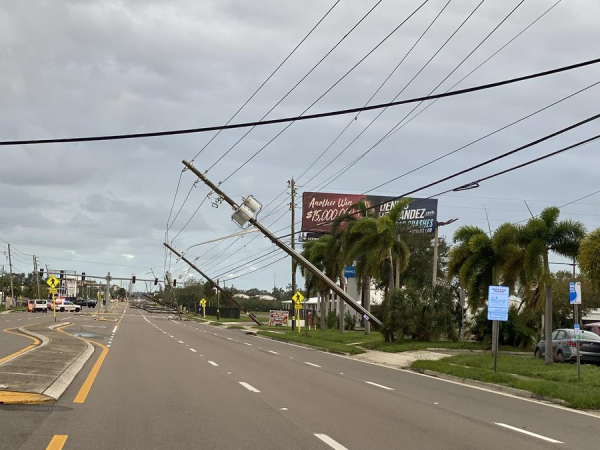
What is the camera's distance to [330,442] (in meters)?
10.3

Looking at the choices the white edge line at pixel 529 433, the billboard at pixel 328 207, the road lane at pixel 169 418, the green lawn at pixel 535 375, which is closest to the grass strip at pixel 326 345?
the green lawn at pixel 535 375

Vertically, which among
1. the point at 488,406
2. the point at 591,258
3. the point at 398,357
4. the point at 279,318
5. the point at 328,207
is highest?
the point at 328,207

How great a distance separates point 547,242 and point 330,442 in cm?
2016

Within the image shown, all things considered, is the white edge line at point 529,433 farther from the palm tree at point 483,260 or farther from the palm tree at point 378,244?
the palm tree at point 378,244

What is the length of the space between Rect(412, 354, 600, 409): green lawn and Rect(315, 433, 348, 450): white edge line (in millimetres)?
8138

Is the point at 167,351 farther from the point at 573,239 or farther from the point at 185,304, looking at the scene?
the point at 185,304

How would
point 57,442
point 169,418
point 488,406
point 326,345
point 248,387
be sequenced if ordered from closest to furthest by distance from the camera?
point 57,442, point 169,418, point 488,406, point 248,387, point 326,345

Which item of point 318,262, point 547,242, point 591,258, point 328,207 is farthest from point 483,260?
point 328,207

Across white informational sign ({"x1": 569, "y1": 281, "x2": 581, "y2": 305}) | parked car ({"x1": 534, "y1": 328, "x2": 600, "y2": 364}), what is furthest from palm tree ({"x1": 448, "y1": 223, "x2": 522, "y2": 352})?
white informational sign ({"x1": 569, "y1": 281, "x2": 581, "y2": 305})

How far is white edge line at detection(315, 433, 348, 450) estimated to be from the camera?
32.6ft

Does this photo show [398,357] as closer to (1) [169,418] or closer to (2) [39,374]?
(2) [39,374]

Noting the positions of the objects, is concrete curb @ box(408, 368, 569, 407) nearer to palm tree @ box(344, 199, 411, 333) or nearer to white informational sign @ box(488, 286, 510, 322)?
white informational sign @ box(488, 286, 510, 322)

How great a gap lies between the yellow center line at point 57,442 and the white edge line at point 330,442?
353 centimetres

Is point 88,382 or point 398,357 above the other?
point 88,382
